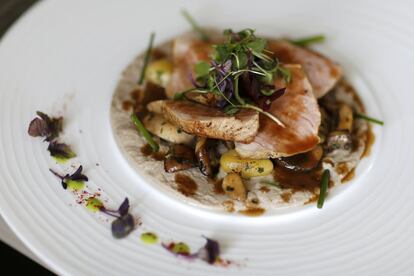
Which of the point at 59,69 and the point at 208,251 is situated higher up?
the point at 59,69

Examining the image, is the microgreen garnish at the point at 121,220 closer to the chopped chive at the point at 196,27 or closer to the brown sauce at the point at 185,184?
the brown sauce at the point at 185,184

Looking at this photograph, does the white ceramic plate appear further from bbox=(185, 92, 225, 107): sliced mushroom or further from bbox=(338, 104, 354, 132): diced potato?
bbox=(185, 92, 225, 107): sliced mushroom

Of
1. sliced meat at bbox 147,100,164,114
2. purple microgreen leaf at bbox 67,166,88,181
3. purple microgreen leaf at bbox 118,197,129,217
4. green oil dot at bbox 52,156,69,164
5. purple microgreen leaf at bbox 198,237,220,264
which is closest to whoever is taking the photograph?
purple microgreen leaf at bbox 198,237,220,264

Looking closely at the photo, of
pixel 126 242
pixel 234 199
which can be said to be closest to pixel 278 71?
pixel 234 199

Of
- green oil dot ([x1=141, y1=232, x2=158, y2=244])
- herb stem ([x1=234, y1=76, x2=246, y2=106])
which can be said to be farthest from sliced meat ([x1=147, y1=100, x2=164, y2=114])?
green oil dot ([x1=141, y1=232, x2=158, y2=244])

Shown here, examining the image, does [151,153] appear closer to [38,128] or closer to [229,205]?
[229,205]

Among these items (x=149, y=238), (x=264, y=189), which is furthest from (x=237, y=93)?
(x=149, y=238)

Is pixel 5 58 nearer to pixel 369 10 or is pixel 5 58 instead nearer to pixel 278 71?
pixel 278 71
